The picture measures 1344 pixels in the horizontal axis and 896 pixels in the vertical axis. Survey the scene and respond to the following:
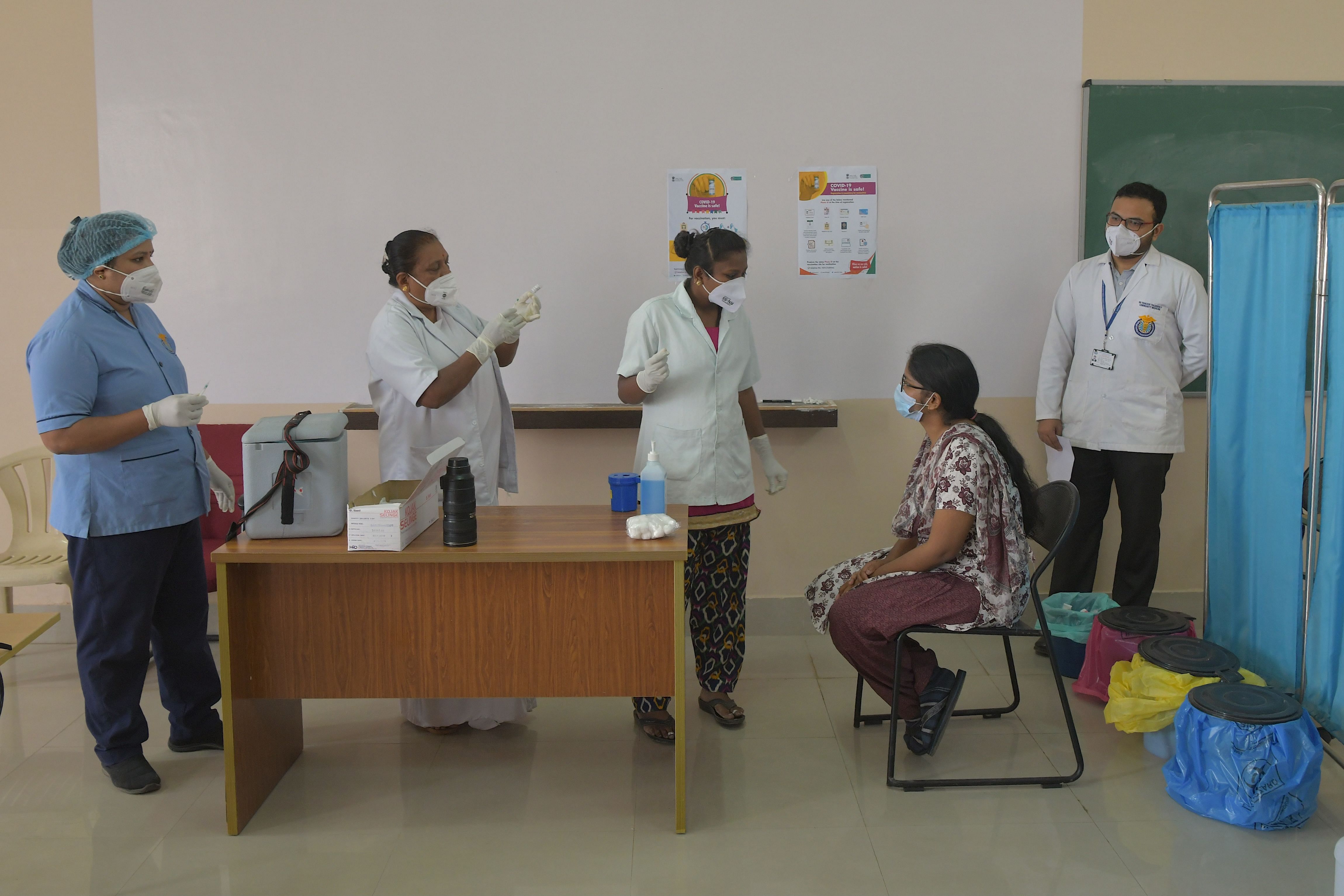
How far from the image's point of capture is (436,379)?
2.63 m

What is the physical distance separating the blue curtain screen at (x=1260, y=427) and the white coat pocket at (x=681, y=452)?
1.46 meters

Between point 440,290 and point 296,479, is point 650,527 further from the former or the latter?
point 440,290

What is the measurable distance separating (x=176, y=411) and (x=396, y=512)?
607 millimetres

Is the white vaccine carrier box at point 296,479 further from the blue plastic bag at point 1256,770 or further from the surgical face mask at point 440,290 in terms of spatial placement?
the blue plastic bag at point 1256,770

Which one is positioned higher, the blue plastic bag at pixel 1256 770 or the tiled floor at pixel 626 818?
the blue plastic bag at pixel 1256 770

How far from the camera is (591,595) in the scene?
2.30m

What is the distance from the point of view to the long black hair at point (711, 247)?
8.74 feet

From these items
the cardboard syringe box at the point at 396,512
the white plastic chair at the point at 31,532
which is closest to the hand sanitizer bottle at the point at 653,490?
the cardboard syringe box at the point at 396,512

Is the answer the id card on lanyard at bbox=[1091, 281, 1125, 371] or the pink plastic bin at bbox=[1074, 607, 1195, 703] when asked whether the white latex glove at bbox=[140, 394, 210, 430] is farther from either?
the id card on lanyard at bbox=[1091, 281, 1125, 371]

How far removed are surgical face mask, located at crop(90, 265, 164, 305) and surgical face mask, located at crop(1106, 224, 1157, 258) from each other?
2.88 meters

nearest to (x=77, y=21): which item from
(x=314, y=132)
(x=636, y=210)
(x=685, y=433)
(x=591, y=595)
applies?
(x=314, y=132)

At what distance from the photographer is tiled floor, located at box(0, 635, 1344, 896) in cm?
212

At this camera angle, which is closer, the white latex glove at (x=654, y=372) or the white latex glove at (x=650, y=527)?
the white latex glove at (x=650, y=527)

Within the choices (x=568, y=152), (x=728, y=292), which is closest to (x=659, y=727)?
(x=728, y=292)
